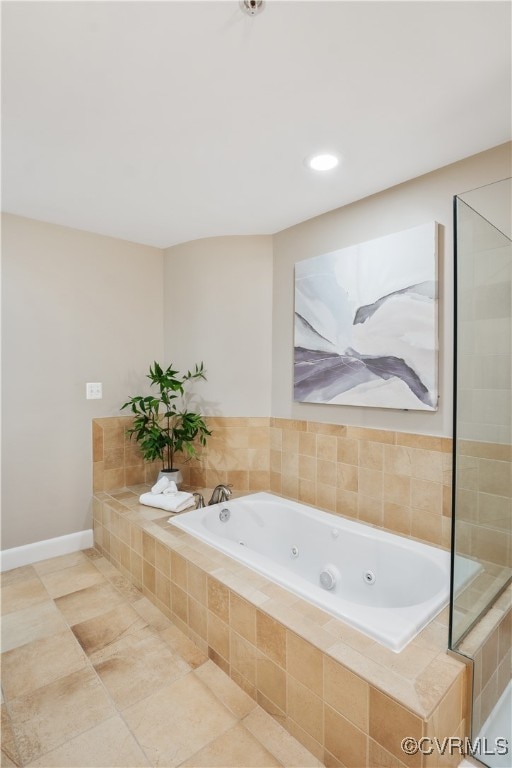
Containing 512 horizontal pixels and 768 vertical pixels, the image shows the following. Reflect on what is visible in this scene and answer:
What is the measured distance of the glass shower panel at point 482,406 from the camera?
136 cm

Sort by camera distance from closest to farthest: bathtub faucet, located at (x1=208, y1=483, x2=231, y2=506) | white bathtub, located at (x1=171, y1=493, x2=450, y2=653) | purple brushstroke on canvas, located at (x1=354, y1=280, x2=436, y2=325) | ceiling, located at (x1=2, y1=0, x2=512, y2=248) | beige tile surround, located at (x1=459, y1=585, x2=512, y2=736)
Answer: ceiling, located at (x1=2, y1=0, x2=512, y2=248) < beige tile surround, located at (x1=459, y1=585, x2=512, y2=736) < white bathtub, located at (x1=171, y1=493, x2=450, y2=653) < purple brushstroke on canvas, located at (x1=354, y1=280, x2=436, y2=325) < bathtub faucet, located at (x1=208, y1=483, x2=231, y2=506)

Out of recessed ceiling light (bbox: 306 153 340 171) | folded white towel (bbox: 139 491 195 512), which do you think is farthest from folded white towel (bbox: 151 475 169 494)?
recessed ceiling light (bbox: 306 153 340 171)

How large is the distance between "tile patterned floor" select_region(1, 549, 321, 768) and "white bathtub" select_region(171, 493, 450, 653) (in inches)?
18.8

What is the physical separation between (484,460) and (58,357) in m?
2.69

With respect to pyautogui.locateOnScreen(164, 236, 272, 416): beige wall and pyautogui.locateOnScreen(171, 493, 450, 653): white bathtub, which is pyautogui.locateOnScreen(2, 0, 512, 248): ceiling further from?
pyautogui.locateOnScreen(171, 493, 450, 653): white bathtub

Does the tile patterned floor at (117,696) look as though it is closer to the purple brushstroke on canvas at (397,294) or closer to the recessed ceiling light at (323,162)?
the purple brushstroke on canvas at (397,294)

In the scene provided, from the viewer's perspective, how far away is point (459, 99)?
Answer: 153 centimetres

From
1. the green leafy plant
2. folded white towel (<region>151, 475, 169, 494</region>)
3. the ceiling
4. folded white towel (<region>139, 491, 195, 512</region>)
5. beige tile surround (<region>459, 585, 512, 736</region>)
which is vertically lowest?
beige tile surround (<region>459, 585, 512, 736</region>)

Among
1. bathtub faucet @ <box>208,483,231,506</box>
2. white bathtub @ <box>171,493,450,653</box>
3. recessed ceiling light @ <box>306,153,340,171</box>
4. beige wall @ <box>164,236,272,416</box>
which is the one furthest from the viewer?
beige wall @ <box>164,236,272,416</box>

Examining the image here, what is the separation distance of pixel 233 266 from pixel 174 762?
2.80 metres

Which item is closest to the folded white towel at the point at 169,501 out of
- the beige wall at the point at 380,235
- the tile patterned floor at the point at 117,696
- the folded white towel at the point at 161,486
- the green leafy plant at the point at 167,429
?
the folded white towel at the point at 161,486

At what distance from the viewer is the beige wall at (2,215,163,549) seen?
268 centimetres

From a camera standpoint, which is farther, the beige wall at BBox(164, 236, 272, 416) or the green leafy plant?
the beige wall at BBox(164, 236, 272, 416)

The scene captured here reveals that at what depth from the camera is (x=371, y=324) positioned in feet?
7.70
